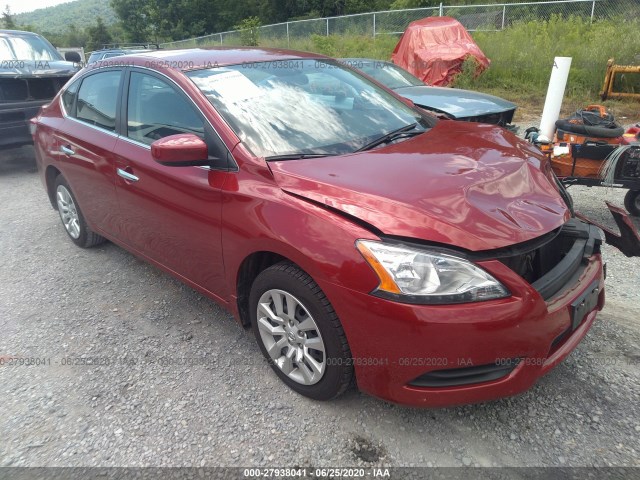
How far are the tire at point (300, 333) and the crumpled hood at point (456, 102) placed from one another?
475 centimetres

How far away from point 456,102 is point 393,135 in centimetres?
437

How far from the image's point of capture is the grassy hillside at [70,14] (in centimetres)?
8125

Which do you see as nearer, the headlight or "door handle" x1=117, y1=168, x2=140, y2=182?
the headlight

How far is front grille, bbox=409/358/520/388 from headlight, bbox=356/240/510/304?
0.32 meters

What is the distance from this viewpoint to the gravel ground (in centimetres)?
220

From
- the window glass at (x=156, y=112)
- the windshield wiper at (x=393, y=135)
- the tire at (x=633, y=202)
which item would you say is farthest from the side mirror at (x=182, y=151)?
the tire at (x=633, y=202)

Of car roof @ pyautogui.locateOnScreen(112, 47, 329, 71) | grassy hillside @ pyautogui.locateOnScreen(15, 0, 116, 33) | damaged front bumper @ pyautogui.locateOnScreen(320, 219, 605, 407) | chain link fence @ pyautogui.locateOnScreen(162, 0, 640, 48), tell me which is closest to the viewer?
→ damaged front bumper @ pyautogui.locateOnScreen(320, 219, 605, 407)

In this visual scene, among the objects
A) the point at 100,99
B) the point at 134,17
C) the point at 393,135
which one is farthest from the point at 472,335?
the point at 134,17

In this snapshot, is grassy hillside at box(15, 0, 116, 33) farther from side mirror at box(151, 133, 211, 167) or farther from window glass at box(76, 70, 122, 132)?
side mirror at box(151, 133, 211, 167)

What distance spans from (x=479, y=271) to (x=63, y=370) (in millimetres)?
2447

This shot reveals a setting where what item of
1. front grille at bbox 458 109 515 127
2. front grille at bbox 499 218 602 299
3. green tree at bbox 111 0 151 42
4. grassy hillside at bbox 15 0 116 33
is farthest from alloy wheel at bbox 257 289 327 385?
grassy hillside at bbox 15 0 116 33

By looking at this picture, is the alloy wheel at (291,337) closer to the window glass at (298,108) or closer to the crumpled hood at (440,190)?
the crumpled hood at (440,190)

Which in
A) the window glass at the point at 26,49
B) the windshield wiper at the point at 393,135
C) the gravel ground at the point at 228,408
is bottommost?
the gravel ground at the point at 228,408

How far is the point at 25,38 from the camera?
8688mm
